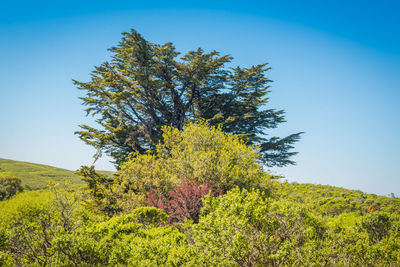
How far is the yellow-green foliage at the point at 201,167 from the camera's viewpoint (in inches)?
381

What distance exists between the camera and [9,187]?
2181 centimetres

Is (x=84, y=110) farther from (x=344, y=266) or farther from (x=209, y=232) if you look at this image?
(x=344, y=266)

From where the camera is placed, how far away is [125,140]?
15.9 metres

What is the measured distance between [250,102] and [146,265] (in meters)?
15.9

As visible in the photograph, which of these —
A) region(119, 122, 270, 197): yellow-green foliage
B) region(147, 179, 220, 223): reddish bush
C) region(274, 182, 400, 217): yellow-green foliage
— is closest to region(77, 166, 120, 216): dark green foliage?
region(119, 122, 270, 197): yellow-green foliage

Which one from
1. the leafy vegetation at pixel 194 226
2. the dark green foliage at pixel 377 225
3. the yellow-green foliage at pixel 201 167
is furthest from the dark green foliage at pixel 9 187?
the dark green foliage at pixel 377 225

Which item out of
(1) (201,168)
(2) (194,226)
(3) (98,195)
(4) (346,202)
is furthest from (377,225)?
(3) (98,195)

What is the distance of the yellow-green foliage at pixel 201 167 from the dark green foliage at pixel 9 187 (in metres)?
17.3

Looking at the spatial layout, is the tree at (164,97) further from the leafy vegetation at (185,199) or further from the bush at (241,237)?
the bush at (241,237)

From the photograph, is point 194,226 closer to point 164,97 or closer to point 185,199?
point 185,199

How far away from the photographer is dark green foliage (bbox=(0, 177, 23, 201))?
21344 mm

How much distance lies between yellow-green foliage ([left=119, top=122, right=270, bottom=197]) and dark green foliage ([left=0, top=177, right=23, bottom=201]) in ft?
56.7

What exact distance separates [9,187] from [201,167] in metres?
21.9

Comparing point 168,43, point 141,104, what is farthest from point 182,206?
point 168,43
